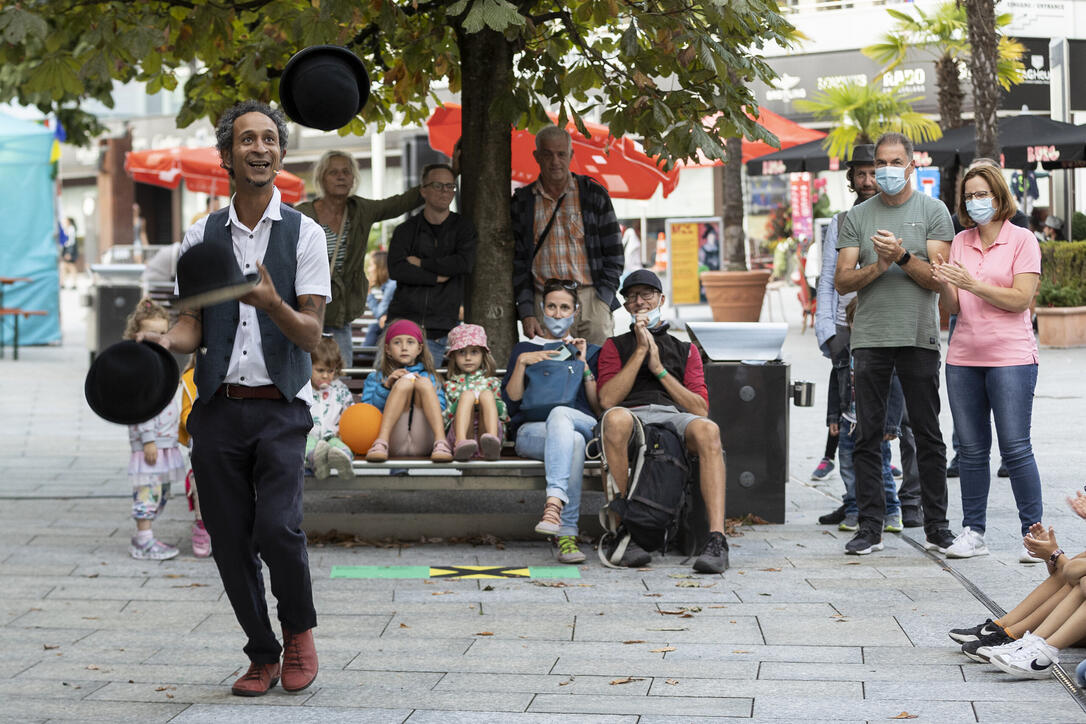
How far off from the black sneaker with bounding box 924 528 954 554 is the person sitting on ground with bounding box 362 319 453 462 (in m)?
2.41

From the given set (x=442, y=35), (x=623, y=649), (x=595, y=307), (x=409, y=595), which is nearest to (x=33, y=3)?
(x=442, y=35)

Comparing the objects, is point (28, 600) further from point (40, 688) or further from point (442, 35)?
point (442, 35)

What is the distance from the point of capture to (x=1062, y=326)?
18.0 metres

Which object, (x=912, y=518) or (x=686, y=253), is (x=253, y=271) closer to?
(x=912, y=518)

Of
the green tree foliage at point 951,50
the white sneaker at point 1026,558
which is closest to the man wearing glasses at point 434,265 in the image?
the white sneaker at point 1026,558

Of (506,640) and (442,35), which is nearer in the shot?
(506,640)

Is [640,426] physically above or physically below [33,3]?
below

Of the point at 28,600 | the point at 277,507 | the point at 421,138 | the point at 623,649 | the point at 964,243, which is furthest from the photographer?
the point at 421,138

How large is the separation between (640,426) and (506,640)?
73.5 inches

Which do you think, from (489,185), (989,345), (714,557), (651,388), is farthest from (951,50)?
(714,557)

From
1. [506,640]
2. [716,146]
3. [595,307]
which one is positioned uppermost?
[716,146]

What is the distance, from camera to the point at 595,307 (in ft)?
27.8

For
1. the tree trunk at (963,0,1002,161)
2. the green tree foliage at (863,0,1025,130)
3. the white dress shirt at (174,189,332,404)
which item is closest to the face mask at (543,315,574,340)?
the white dress shirt at (174,189,332,404)

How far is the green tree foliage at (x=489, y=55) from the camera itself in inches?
291
